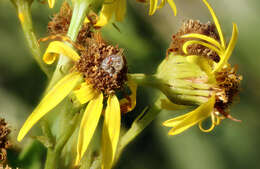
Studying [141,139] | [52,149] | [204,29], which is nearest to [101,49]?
[52,149]

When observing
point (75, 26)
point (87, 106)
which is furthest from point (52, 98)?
point (75, 26)

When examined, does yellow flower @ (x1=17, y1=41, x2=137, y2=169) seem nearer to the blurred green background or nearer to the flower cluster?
the flower cluster

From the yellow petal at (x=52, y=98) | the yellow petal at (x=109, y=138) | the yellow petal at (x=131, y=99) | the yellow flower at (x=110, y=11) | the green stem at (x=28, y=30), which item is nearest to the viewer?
the yellow petal at (x=52, y=98)

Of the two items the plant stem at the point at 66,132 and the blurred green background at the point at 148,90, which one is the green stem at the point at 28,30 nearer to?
the plant stem at the point at 66,132

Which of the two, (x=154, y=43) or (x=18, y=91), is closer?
(x=18, y=91)

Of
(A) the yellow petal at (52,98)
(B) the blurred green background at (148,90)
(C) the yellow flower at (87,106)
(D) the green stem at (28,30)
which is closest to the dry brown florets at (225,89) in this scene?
(C) the yellow flower at (87,106)

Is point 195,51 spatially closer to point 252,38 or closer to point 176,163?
point 176,163

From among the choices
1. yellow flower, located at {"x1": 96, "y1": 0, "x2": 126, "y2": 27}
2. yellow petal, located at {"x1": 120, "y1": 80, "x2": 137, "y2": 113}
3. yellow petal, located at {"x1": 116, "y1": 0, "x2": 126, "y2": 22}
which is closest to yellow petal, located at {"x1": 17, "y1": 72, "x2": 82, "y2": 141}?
yellow petal, located at {"x1": 120, "y1": 80, "x2": 137, "y2": 113}
